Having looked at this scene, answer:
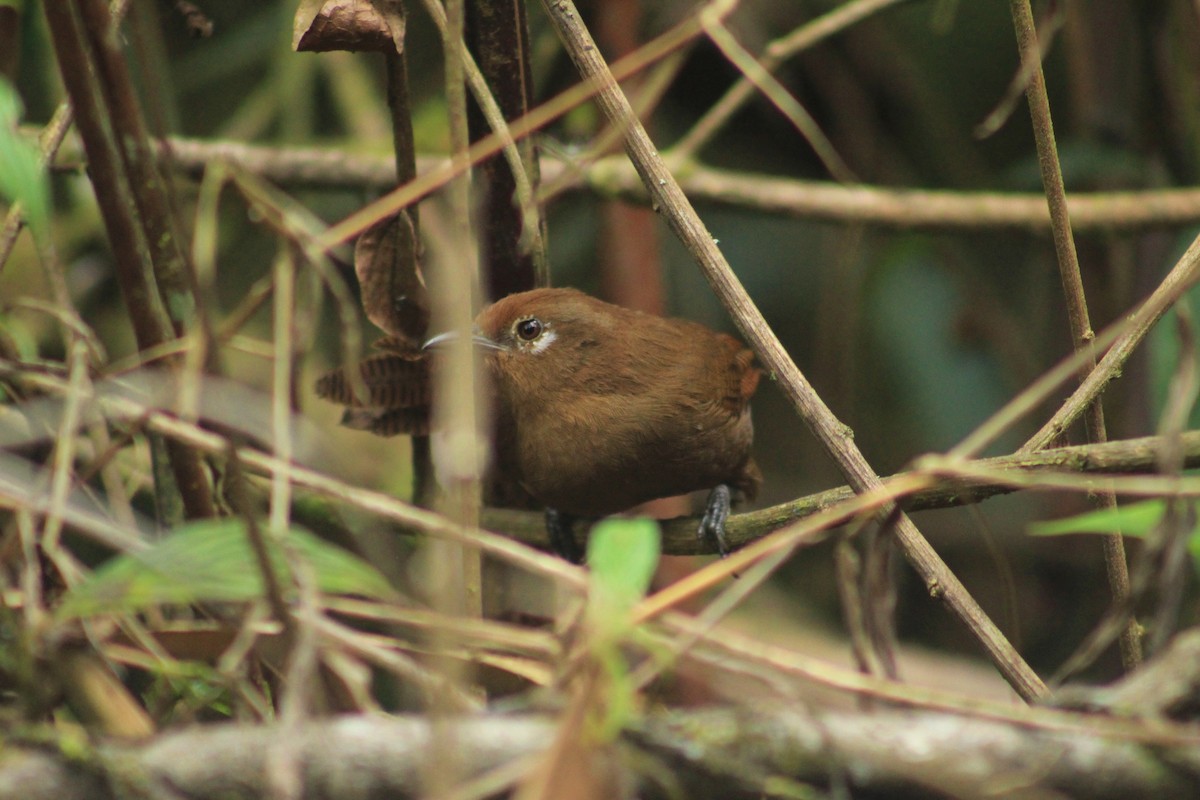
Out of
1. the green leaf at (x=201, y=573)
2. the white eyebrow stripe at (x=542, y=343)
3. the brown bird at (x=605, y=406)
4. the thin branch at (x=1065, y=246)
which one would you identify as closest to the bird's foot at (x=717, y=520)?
the brown bird at (x=605, y=406)

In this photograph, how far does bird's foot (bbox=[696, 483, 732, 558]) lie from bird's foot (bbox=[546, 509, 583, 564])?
442mm

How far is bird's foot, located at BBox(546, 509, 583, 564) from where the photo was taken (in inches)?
142

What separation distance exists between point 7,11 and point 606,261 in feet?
8.70

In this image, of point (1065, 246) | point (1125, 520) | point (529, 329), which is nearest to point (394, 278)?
point (529, 329)

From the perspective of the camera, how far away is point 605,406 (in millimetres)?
3504

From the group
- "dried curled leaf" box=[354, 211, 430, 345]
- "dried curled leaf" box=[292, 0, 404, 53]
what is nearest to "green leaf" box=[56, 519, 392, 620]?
"dried curled leaf" box=[292, 0, 404, 53]

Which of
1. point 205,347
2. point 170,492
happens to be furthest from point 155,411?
point 170,492

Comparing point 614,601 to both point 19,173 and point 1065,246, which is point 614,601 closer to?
point 19,173

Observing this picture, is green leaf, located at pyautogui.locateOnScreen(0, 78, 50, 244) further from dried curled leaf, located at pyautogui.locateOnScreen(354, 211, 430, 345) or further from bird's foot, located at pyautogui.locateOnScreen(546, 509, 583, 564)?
bird's foot, located at pyautogui.locateOnScreen(546, 509, 583, 564)

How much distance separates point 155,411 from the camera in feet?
6.57

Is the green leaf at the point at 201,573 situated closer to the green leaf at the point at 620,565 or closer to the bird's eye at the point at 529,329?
the green leaf at the point at 620,565

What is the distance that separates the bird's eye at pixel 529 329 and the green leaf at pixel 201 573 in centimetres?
207

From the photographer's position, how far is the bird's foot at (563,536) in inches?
142

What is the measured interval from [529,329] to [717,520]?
89 centimetres
